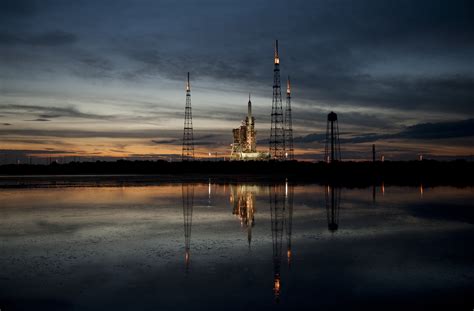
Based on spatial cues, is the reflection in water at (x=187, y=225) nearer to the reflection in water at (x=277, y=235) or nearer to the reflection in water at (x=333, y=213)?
the reflection in water at (x=277, y=235)

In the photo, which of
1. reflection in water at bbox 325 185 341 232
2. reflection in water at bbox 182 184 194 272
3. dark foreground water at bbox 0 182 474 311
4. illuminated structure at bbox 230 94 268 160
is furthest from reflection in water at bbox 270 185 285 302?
illuminated structure at bbox 230 94 268 160

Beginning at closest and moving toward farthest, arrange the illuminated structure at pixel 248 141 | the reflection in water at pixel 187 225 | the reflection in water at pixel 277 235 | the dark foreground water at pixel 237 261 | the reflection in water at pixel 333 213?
the dark foreground water at pixel 237 261 < the reflection in water at pixel 277 235 < the reflection in water at pixel 187 225 < the reflection in water at pixel 333 213 < the illuminated structure at pixel 248 141

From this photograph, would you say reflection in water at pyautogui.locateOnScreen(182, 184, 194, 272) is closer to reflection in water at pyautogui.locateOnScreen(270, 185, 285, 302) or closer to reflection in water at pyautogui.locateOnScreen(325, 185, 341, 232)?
reflection in water at pyautogui.locateOnScreen(270, 185, 285, 302)

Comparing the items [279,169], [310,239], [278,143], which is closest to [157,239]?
[310,239]

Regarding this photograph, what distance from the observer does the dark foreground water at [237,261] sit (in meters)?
7.48

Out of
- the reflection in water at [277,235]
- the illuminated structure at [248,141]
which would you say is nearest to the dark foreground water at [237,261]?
the reflection in water at [277,235]

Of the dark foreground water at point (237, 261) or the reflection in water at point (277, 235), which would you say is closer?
the dark foreground water at point (237, 261)

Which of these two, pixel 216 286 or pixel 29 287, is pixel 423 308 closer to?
pixel 216 286

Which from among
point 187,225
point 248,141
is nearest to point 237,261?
point 187,225

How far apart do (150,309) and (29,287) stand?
111 inches

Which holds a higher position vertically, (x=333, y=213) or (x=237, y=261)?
(x=333, y=213)

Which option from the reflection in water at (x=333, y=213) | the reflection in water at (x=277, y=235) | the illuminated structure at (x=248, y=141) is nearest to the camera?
the reflection in water at (x=277, y=235)

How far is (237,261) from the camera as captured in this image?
10.1 meters

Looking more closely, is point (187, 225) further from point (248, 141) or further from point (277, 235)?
point (248, 141)
